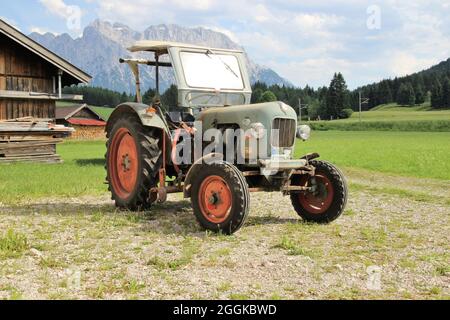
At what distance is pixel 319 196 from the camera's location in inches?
320

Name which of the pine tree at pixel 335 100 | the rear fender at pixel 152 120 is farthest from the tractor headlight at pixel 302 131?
the pine tree at pixel 335 100

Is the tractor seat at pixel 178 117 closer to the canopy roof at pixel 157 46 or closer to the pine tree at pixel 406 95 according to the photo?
the canopy roof at pixel 157 46

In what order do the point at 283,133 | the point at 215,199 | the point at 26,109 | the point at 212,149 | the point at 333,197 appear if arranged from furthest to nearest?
the point at 26,109 → the point at 333,197 → the point at 212,149 → the point at 283,133 → the point at 215,199

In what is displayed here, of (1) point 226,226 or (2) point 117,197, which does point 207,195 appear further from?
(2) point 117,197

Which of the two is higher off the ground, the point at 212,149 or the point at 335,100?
the point at 335,100

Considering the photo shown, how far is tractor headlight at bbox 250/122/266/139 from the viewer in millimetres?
7227

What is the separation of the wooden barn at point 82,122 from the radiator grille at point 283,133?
52587 mm

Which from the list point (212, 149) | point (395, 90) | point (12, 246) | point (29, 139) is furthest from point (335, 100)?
point (12, 246)

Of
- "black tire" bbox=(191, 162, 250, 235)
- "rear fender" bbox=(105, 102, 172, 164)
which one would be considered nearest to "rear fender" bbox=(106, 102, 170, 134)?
"rear fender" bbox=(105, 102, 172, 164)

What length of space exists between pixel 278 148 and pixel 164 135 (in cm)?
193

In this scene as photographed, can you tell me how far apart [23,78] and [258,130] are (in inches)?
587

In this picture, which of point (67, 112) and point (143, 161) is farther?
point (67, 112)

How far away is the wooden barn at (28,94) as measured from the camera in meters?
18.9

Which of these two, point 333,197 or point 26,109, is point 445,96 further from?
point 333,197
